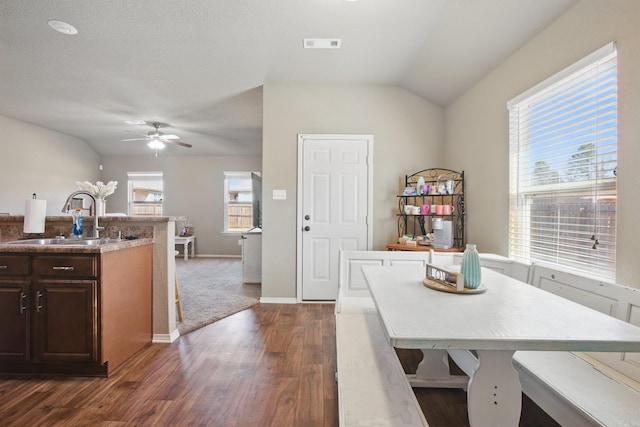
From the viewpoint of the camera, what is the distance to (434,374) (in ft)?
6.19

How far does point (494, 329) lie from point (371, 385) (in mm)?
575

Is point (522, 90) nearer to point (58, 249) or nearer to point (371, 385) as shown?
point (371, 385)

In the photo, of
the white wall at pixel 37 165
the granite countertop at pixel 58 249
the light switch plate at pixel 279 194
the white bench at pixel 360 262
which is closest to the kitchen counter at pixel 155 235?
the granite countertop at pixel 58 249

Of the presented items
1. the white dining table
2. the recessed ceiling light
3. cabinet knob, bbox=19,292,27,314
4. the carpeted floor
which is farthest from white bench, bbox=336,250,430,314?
the recessed ceiling light

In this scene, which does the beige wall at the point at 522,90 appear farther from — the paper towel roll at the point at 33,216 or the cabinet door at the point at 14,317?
the paper towel roll at the point at 33,216

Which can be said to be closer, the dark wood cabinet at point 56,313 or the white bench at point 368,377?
the white bench at point 368,377

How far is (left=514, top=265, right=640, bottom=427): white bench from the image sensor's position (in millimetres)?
1082

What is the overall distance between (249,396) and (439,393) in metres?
1.15

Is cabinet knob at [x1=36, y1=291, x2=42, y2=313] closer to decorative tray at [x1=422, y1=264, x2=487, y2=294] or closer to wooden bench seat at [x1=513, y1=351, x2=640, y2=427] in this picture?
decorative tray at [x1=422, y1=264, x2=487, y2=294]

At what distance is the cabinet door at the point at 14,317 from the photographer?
6.35ft

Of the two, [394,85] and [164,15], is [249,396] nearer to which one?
[164,15]

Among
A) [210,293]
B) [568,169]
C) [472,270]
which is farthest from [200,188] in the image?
[568,169]

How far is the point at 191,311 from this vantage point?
3268 millimetres

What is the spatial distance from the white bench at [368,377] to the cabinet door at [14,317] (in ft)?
6.66
